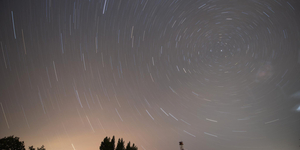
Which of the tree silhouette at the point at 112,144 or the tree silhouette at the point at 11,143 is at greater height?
the tree silhouette at the point at 11,143

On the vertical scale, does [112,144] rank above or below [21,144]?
below

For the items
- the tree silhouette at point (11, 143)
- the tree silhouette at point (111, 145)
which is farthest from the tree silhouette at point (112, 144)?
the tree silhouette at point (11, 143)

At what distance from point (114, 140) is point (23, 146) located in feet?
36.3

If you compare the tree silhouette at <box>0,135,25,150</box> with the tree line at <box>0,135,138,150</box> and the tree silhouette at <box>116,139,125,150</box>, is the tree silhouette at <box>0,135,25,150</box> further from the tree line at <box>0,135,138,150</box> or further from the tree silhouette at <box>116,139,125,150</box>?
the tree silhouette at <box>116,139,125,150</box>

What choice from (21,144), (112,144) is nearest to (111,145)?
(112,144)

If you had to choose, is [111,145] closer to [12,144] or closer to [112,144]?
[112,144]

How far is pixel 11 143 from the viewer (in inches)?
680

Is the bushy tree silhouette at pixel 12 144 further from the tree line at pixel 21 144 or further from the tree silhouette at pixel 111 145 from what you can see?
the tree silhouette at pixel 111 145

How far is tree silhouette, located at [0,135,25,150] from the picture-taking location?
16828mm

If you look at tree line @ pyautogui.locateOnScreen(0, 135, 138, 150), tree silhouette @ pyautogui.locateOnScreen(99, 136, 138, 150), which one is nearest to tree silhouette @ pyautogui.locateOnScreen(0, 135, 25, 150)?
tree line @ pyautogui.locateOnScreen(0, 135, 138, 150)

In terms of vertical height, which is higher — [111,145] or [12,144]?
[12,144]

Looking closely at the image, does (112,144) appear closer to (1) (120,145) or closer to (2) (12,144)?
(1) (120,145)

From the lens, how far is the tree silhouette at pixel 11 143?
16.8m

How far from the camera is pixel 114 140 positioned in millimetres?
18359
